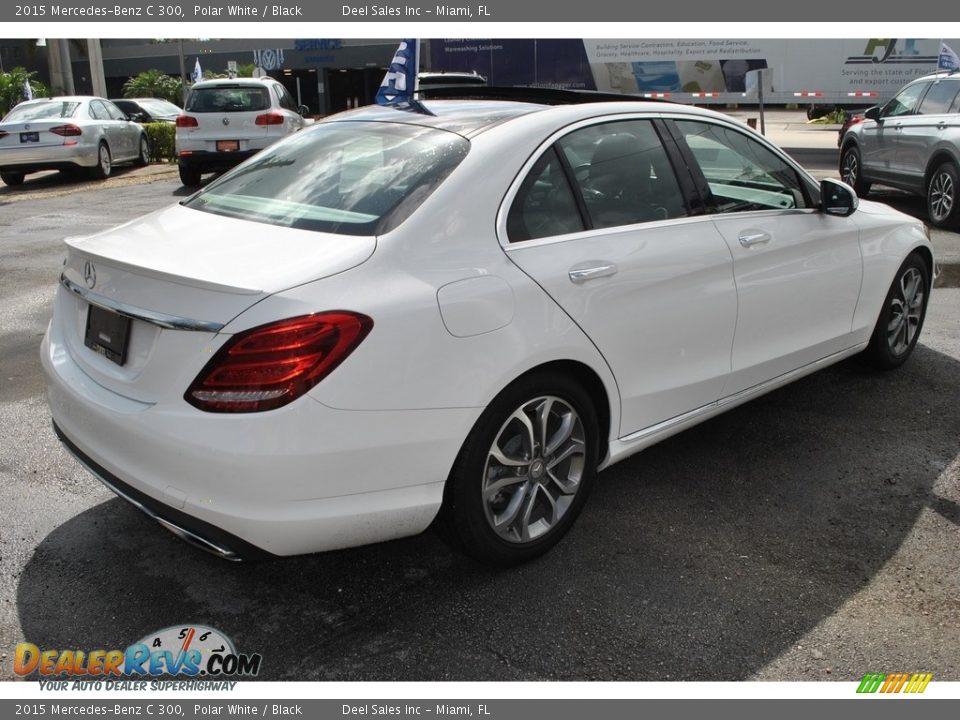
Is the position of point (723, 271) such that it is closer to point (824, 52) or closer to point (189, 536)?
point (189, 536)

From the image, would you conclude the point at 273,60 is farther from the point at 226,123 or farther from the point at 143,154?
the point at 226,123

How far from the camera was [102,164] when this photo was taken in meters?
16.5

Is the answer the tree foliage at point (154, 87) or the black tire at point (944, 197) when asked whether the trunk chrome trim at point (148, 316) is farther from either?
the tree foliage at point (154, 87)

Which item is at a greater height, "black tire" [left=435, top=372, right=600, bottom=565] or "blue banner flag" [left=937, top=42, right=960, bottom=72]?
"blue banner flag" [left=937, top=42, right=960, bottom=72]

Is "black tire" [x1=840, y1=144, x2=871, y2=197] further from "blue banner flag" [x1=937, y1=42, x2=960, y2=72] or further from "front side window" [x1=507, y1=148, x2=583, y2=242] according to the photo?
"front side window" [x1=507, y1=148, x2=583, y2=242]

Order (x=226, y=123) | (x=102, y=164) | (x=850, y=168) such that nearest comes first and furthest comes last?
1. (x=850, y=168)
2. (x=226, y=123)
3. (x=102, y=164)

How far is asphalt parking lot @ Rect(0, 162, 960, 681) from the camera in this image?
2.85 m

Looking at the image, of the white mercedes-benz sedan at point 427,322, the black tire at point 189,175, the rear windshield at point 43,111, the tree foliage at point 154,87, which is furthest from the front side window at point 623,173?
the tree foliage at point 154,87

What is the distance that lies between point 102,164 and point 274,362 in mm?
15724

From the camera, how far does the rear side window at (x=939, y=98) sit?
10.6m

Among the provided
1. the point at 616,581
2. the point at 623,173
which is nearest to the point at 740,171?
the point at 623,173

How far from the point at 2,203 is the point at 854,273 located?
518 inches

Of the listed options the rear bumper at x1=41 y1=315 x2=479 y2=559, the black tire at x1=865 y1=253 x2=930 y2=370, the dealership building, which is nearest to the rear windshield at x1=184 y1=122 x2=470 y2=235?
the rear bumper at x1=41 y1=315 x2=479 y2=559

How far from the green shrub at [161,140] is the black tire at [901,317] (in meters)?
18.2
